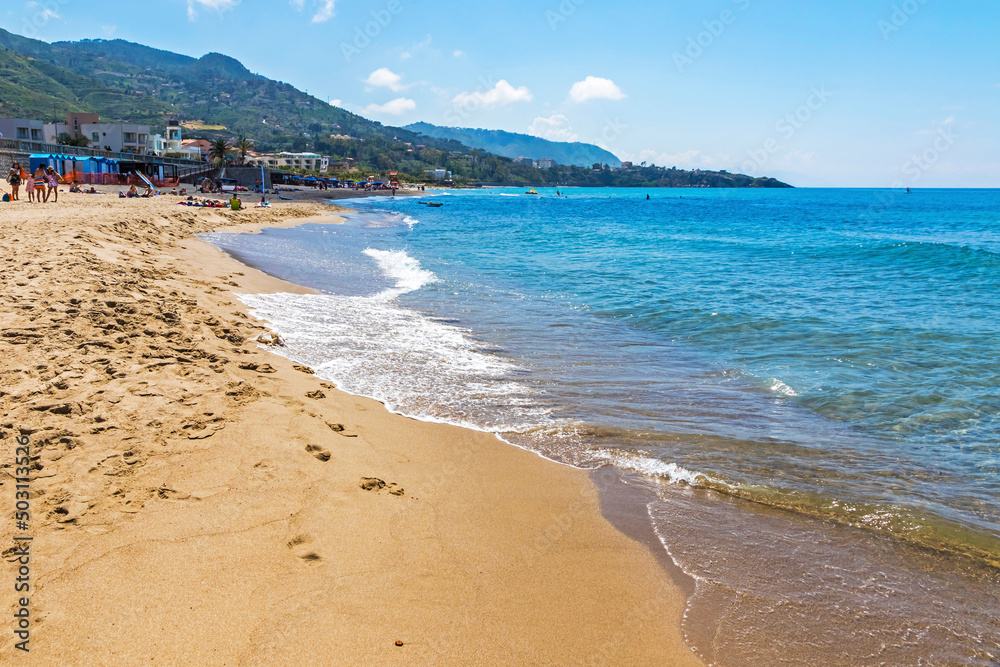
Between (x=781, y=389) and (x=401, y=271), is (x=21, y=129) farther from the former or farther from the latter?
(x=781, y=389)

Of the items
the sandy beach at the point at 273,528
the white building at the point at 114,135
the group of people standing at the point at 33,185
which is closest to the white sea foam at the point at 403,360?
the sandy beach at the point at 273,528

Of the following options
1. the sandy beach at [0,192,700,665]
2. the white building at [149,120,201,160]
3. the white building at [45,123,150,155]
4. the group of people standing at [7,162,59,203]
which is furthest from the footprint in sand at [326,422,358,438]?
the white building at [45,123,150,155]

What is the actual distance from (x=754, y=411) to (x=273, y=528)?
628 cm

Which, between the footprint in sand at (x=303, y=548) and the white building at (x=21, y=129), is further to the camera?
the white building at (x=21, y=129)

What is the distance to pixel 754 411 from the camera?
779cm

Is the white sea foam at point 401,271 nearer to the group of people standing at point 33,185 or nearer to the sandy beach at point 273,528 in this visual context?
the sandy beach at point 273,528

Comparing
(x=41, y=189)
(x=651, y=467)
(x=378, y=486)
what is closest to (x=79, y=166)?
(x=41, y=189)

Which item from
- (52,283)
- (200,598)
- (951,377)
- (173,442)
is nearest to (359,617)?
(200,598)

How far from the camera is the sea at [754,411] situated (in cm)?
401

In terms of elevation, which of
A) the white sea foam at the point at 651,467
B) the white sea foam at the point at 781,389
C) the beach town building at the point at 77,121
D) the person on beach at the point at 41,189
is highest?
the beach town building at the point at 77,121

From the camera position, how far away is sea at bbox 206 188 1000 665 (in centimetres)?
401

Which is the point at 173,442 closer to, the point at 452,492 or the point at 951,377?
the point at 452,492

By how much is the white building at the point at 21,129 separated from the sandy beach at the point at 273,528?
93620 mm

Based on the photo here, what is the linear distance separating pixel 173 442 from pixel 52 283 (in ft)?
Result: 16.1
